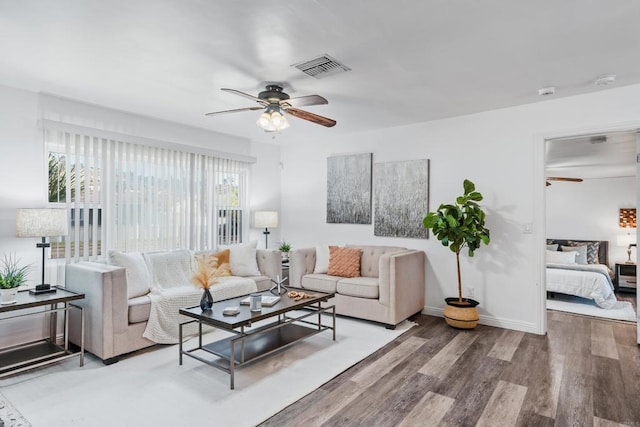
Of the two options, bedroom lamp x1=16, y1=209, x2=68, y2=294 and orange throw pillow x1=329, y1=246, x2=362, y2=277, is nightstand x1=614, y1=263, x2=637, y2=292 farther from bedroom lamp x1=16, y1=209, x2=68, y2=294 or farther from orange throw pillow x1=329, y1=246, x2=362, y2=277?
bedroom lamp x1=16, y1=209, x2=68, y2=294

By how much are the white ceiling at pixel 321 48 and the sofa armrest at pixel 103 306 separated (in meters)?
1.78

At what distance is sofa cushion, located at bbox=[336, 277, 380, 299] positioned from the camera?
417 centimetres

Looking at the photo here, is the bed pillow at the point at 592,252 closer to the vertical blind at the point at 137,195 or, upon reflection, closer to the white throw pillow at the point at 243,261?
the white throw pillow at the point at 243,261

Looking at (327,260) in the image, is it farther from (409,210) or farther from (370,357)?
(370,357)

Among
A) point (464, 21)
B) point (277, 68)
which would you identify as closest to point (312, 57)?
point (277, 68)

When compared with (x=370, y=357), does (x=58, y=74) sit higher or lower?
higher

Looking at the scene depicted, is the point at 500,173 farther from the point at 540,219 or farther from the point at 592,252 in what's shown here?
the point at 592,252

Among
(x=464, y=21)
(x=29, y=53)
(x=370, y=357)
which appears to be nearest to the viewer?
(x=464, y=21)

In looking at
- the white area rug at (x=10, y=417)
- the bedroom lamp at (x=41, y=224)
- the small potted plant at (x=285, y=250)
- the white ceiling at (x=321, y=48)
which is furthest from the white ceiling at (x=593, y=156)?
the white area rug at (x=10, y=417)

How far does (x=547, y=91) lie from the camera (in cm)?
354

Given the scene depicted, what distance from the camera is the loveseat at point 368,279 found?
4.06m

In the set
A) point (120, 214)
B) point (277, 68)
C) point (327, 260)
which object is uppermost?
point (277, 68)

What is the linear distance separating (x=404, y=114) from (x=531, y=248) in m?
2.13

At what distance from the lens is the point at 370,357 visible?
327cm
